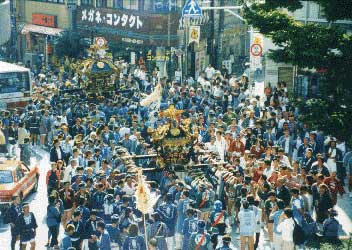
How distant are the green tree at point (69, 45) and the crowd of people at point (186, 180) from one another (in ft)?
61.2

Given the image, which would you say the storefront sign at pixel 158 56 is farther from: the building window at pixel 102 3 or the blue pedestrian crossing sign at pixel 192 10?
the blue pedestrian crossing sign at pixel 192 10

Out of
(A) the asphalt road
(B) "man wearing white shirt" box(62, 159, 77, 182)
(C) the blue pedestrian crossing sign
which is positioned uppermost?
(C) the blue pedestrian crossing sign

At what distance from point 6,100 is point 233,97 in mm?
9829

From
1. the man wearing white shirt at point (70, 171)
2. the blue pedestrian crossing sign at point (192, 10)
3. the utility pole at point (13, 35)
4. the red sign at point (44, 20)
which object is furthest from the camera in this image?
the utility pole at point (13, 35)

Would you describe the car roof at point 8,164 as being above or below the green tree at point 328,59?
below

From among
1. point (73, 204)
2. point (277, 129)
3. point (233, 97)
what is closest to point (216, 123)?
point (277, 129)

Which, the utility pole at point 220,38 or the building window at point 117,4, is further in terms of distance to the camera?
the building window at point 117,4

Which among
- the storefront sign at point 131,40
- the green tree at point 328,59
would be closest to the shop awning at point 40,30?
the storefront sign at point 131,40

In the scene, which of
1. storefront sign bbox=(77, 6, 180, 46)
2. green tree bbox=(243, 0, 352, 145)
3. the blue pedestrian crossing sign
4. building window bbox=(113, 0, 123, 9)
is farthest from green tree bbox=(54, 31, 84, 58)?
green tree bbox=(243, 0, 352, 145)

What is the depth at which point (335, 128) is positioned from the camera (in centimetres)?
1423

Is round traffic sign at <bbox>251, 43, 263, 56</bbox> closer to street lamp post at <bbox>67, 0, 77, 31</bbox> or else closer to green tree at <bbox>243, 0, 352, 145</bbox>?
green tree at <bbox>243, 0, 352, 145</bbox>

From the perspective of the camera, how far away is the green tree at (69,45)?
44.3 m

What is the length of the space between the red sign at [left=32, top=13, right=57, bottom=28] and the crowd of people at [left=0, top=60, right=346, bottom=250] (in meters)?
23.2

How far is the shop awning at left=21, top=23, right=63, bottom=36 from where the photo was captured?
4684 cm
